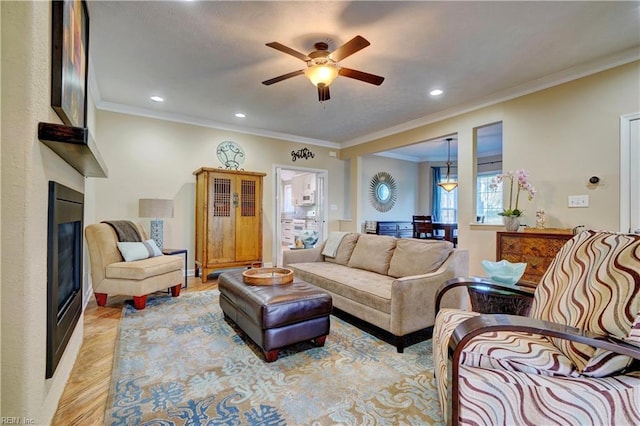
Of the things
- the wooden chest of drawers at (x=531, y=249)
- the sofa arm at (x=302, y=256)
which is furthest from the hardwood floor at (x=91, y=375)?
the wooden chest of drawers at (x=531, y=249)

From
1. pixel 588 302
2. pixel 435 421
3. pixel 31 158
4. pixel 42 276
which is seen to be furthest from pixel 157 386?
pixel 588 302

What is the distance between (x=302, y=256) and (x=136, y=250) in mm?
2030

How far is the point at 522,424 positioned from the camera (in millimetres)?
1058

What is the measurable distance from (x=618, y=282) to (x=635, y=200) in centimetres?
265

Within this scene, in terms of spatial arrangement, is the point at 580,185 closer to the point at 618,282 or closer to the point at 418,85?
the point at 418,85

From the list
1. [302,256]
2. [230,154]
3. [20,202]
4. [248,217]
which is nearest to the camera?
[20,202]

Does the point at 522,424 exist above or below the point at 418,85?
below

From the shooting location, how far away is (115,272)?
3.19 m

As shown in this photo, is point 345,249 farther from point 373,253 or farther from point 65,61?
point 65,61

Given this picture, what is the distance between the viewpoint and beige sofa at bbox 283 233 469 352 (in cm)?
228

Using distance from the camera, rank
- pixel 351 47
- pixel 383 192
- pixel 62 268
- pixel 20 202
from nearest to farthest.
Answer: pixel 20 202 → pixel 62 268 → pixel 351 47 → pixel 383 192

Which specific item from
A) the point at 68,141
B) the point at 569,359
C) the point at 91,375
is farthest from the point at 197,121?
the point at 569,359

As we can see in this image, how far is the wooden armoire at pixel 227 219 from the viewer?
446cm

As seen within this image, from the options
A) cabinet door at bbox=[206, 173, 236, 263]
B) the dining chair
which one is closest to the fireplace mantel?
cabinet door at bbox=[206, 173, 236, 263]
